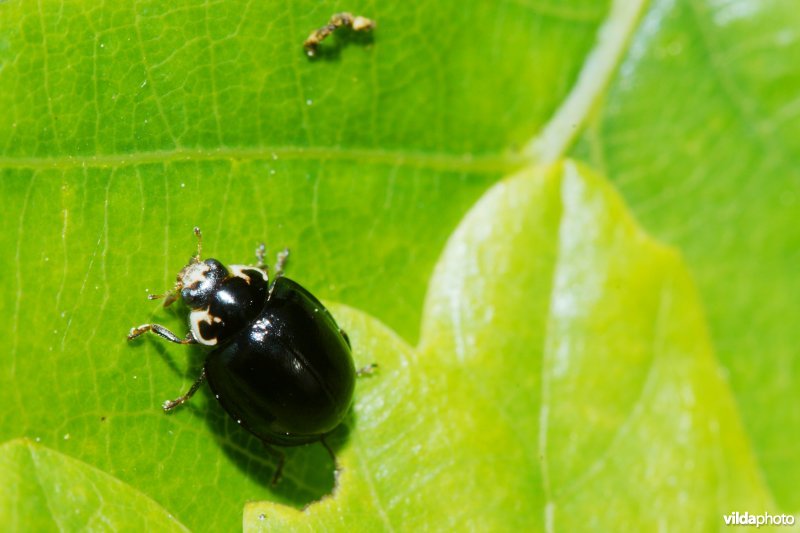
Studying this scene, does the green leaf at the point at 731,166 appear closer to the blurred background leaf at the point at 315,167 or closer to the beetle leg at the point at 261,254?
the blurred background leaf at the point at 315,167

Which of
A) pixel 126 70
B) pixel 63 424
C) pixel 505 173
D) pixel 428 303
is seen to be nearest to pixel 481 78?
pixel 505 173

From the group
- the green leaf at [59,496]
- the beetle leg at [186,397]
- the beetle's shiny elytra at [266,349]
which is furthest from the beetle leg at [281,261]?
the green leaf at [59,496]

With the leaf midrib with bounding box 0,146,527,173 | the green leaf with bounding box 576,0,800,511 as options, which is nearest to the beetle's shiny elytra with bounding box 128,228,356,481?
the leaf midrib with bounding box 0,146,527,173

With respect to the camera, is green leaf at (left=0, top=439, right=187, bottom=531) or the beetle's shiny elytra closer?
green leaf at (left=0, top=439, right=187, bottom=531)

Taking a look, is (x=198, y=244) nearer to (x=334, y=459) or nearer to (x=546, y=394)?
(x=334, y=459)

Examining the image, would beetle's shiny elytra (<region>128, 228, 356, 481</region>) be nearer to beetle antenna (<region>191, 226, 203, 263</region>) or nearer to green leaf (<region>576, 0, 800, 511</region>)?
beetle antenna (<region>191, 226, 203, 263</region>)

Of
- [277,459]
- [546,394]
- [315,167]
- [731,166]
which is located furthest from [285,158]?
[731,166]
